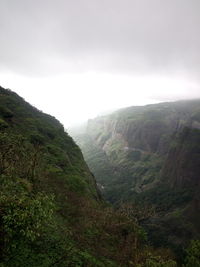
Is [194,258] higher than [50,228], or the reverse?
[50,228]

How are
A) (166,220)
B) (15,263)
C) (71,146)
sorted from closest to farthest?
(15,263)
(71,146)
(166,220)

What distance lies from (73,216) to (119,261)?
7247 millimetres

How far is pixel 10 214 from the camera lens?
1173 centimetres

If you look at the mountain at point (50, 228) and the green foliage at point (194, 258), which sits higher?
the mountain at point (50, 228)

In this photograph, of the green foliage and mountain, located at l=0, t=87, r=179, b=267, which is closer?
mountain, located at l=0, t=87, r=179, b=267

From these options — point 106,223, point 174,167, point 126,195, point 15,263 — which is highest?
point 15,263

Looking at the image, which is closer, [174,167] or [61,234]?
[61,234]

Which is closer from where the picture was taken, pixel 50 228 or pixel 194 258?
pixel 50 228

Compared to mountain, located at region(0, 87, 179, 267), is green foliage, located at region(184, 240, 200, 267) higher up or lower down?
lower down

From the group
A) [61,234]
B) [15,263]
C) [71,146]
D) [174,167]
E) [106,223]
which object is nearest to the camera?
[15,263]

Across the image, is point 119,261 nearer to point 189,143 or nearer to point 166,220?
point 166,220

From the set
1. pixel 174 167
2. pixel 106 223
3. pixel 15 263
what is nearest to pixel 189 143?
pixel 174 167

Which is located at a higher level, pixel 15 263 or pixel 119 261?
pixel 15 263

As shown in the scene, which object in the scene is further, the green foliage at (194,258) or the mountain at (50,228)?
the green foliage at (194,258)
